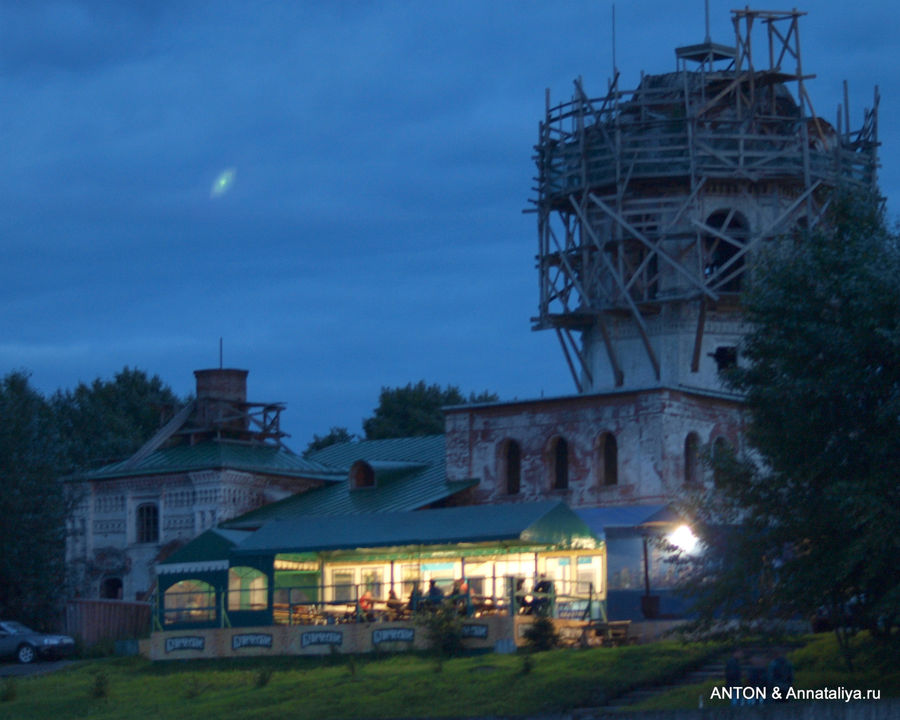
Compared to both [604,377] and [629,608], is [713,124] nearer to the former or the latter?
[604,377]

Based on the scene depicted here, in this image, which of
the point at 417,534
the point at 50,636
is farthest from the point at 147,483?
the point at 417,534

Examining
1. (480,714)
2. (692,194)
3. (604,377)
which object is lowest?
(480,714)

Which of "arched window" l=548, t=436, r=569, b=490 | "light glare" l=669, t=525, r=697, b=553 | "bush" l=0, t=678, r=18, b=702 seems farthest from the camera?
"arched window" l=548, t=436, r=569, b=490

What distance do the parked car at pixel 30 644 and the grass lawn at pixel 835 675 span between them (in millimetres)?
20933

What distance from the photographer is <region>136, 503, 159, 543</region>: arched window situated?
52312mm

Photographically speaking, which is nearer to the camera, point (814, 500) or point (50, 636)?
point (814, 500)

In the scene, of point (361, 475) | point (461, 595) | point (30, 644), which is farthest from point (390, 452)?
point (461, 595)

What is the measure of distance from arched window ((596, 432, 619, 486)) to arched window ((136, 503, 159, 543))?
582 inches

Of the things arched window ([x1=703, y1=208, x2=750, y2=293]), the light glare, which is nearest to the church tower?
arched window ([x1=703, y1=208, x2=750, y2=293])

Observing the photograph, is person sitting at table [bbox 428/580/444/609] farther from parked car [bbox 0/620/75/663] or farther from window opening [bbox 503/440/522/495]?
parked car [bbox 0/620/75/663]

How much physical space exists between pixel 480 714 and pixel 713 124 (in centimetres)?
3065

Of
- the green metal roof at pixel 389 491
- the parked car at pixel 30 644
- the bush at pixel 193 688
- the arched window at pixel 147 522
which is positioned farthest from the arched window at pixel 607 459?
the parked car at pixel 30 644

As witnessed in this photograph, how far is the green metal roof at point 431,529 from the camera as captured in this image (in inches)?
1561

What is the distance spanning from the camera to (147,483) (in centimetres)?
5250
